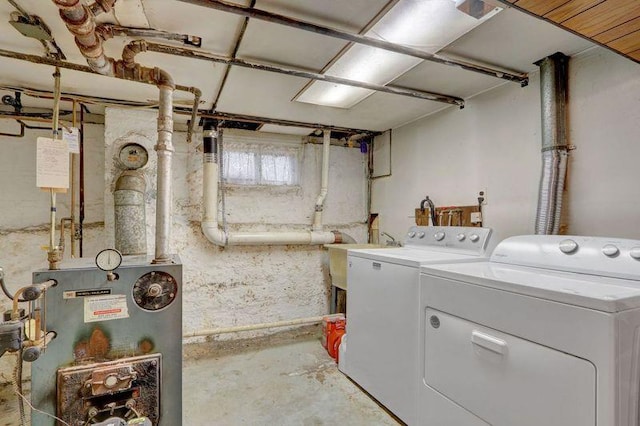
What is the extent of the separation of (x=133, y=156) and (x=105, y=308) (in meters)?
1.61

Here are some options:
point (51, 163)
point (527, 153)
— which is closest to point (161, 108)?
point (51, 163)

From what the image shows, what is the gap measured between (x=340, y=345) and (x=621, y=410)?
197cm

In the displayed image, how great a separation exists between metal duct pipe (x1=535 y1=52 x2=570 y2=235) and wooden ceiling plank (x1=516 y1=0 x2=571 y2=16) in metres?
0.87

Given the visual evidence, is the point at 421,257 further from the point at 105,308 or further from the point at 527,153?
the point at 105,308

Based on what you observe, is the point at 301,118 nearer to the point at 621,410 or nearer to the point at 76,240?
the point at 76,240

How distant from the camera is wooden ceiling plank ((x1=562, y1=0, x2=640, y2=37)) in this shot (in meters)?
1.11

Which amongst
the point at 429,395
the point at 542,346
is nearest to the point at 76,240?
the point at 429,395

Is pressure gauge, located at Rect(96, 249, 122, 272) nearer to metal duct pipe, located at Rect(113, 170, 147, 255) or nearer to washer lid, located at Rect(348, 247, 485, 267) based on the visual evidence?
metal duct pipe, located at Rect(113, 170, 147, 255)

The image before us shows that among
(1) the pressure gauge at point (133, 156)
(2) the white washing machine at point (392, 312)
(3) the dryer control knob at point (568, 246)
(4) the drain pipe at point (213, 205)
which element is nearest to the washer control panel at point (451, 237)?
(2) the white washing machine at point (392, 312)

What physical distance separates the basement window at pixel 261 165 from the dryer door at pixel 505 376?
2.27m

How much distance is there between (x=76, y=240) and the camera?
271cm

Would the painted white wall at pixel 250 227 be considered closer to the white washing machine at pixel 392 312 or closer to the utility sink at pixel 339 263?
the utility sink at pixel 339 263

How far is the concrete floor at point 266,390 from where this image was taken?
82.5 inches

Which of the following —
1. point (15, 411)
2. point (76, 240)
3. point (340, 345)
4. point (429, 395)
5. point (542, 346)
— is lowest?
point (15, 411)
